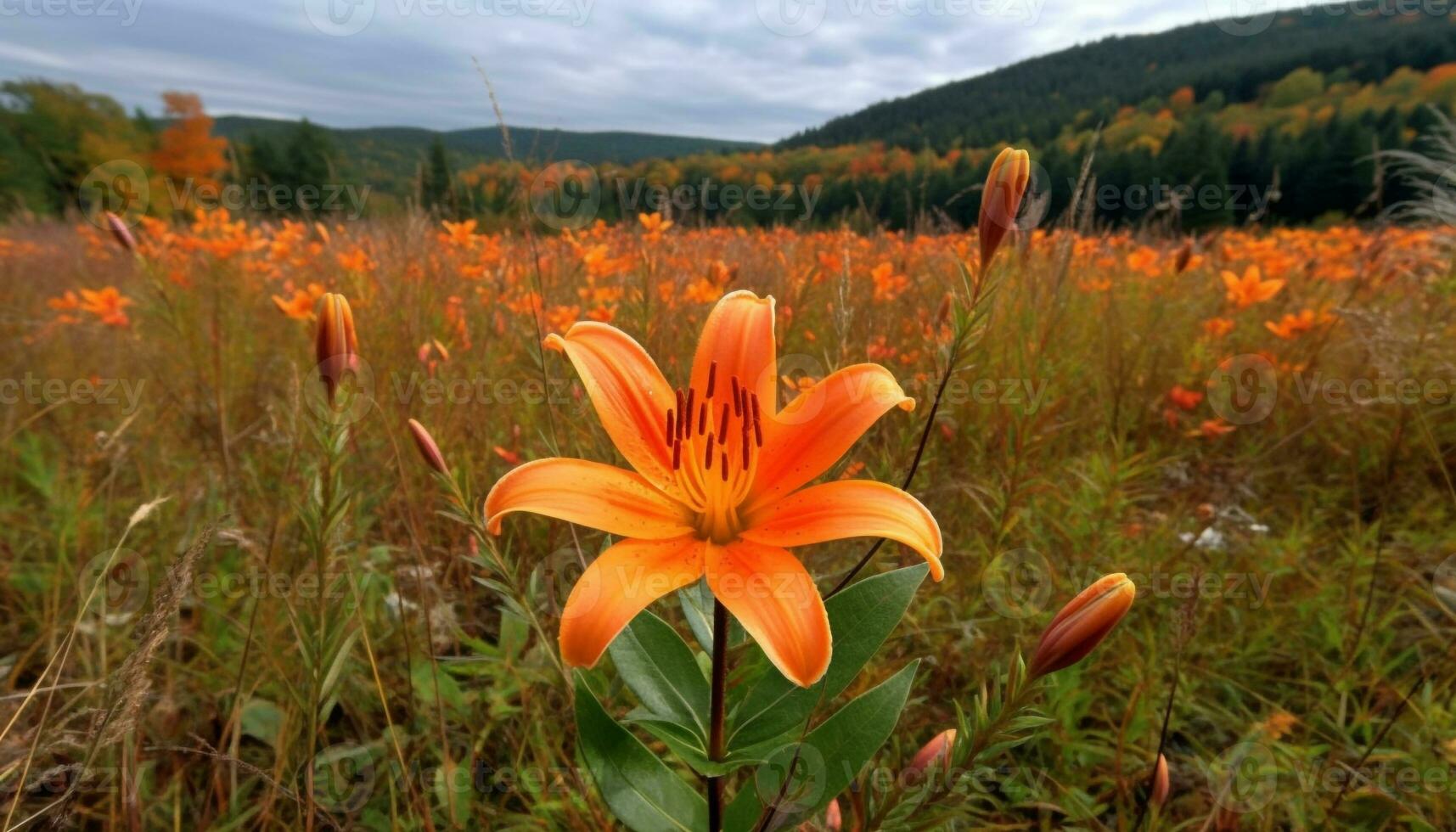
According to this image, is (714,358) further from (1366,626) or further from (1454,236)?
(1454,236)

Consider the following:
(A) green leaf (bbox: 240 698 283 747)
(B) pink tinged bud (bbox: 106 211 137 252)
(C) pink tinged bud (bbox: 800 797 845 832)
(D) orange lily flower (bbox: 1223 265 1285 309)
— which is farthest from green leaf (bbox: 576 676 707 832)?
(D) orange lily flower (bbox: 1223 265 1285 309)

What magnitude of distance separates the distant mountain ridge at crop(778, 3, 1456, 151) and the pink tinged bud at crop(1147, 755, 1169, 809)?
26.7 meters

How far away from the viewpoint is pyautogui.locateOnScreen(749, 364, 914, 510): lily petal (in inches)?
33.0

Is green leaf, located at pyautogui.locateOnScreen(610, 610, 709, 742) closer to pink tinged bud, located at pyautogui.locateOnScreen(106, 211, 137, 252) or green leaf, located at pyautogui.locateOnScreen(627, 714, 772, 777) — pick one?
green leaf, located at pyautogui.locateOnScreen(627, 714, 772, 777)

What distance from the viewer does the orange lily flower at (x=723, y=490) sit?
2.27ft

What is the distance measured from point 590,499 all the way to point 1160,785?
97cm

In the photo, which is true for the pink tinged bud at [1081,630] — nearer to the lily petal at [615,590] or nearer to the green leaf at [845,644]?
the green leaf at [845,644]

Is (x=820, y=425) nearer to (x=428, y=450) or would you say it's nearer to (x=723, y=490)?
(x=723, y=490)

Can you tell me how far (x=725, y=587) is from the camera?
28.4 inches

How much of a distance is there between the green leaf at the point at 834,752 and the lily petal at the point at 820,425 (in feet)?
0.84

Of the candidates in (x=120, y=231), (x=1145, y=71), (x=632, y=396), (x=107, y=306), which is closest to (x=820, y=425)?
(x=632, y=396)

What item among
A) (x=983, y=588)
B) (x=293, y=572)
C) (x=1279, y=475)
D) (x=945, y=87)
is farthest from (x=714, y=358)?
(x=945, y=87)

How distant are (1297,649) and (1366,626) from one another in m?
0.17

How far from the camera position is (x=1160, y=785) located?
1.06 metres
